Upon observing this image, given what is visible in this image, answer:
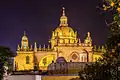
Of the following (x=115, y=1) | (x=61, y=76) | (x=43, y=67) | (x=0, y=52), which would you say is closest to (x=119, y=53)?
(x=115, y=1)

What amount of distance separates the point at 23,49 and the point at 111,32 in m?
55.0

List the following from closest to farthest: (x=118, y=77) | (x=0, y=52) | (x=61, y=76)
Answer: (x=118, y=77) → (x=0, y=52) → (x=61, y=76)

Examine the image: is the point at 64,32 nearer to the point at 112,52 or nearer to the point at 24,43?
the point at 24,43

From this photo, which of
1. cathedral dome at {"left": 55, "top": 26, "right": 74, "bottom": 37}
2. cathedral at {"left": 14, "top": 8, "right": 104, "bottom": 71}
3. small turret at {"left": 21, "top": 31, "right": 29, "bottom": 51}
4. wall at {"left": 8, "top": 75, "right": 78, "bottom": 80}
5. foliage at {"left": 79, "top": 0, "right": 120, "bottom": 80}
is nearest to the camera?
foliage at {"left": 79, "top": 0, "right": 120, "bottom": 80}

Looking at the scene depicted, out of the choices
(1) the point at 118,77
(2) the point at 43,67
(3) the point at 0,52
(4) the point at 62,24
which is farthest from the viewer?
(4) the point at 62,24

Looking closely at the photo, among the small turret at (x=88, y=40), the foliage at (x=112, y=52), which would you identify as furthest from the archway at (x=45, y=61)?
the foliage at (x=112, y=52)

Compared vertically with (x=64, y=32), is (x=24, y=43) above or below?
below

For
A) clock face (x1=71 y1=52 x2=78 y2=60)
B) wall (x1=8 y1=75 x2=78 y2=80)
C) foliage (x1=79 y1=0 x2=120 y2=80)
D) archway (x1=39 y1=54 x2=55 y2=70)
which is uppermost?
clock face (x1=71 y1=52 x2=78 y2=60)

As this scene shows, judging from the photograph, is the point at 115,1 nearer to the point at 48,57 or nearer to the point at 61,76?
the point at 61,76

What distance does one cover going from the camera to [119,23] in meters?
5.05

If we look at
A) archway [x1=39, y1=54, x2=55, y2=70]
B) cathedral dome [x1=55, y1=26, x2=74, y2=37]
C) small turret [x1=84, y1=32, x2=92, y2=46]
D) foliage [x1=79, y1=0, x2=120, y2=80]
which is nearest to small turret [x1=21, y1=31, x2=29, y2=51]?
archway [x1=39, y1=54, x2=55, y2=70]

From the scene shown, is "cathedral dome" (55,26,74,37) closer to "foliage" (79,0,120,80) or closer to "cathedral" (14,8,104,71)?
"cathedral" (14,8,104,71)

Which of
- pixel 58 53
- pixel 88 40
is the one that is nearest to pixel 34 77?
pixel 58 53

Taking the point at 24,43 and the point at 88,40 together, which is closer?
the point at 88,40
